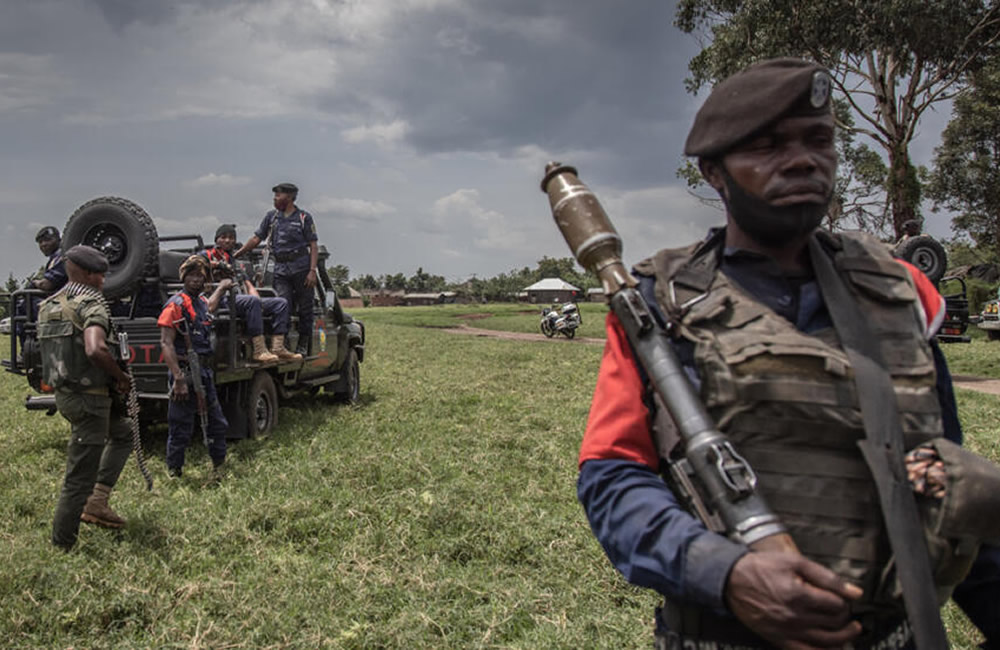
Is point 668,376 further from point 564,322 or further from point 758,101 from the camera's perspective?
point 564,322

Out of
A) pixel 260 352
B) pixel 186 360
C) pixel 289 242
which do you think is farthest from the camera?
pixel 289 242

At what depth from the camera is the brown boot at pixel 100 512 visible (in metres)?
4.91

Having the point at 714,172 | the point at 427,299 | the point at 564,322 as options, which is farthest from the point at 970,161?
the point at 427,299

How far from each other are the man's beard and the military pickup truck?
6117 mm

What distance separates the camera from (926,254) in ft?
26.0

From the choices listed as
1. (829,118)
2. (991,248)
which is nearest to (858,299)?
(829,118)

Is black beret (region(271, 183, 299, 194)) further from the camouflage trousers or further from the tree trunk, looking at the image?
the tree trunk

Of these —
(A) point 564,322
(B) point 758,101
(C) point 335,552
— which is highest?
(B) point 758,101

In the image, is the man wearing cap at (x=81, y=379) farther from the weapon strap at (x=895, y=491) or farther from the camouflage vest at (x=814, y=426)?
the weapon strap at (x=895, y=491)

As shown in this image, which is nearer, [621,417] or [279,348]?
[621,417]

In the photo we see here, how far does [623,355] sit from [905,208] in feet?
63.2

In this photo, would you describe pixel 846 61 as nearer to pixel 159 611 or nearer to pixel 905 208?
pixel 905 208

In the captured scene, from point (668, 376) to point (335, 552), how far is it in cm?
377

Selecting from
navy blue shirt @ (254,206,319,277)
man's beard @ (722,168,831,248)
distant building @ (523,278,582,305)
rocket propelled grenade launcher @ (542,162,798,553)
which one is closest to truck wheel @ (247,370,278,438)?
navy blue shirt @ (254,206,319,277)
